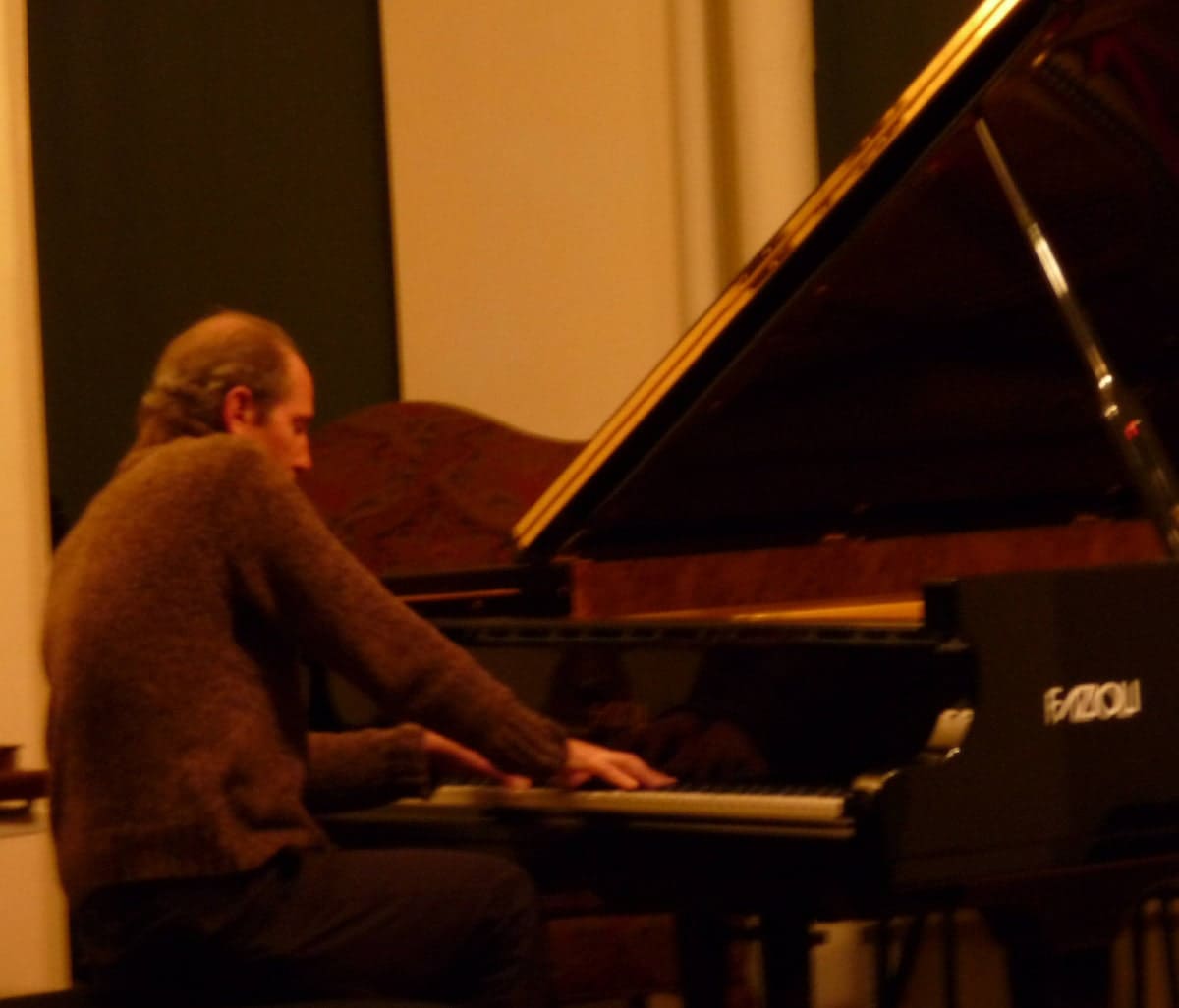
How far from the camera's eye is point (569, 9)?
14.0 feet

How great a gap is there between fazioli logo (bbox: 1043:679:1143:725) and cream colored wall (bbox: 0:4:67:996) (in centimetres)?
166

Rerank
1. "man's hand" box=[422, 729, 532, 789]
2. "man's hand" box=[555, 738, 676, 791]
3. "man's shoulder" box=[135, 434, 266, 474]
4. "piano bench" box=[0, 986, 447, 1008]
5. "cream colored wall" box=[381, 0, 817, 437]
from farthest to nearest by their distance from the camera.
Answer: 1. "cream colored wall" box=[381, 0, 817, 437]
2. "man's hand" box=[422, 729, 532, 789]
3. "man's hand" box=[555, 738, 676, 791]
4. "man's shoulder" box=[135, 434, 266, 474]
5. "piano bench" box=[0, 986, 447, 1008]

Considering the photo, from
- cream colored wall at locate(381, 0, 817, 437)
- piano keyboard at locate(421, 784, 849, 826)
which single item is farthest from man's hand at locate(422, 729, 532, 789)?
cream colored wall at locate(381, 0, 817, 437)

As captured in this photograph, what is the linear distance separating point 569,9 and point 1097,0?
2.22 meters

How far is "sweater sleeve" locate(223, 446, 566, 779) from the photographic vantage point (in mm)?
2111

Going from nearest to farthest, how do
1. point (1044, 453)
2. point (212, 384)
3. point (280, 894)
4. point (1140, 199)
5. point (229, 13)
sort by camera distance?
point (280, 894)
point (212, 384)
point (1140, 199)
point (1044, 453)
point (229, 13)

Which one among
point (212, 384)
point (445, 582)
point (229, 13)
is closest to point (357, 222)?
point (229, 13)

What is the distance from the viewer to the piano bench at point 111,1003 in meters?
2.01

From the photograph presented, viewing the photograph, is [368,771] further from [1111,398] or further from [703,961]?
[1111,398]

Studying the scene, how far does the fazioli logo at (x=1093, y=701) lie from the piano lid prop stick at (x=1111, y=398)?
22cm

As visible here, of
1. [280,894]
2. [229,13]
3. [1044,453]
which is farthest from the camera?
[229,13]

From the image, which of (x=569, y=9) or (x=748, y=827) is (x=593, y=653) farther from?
(x=569, y=9)

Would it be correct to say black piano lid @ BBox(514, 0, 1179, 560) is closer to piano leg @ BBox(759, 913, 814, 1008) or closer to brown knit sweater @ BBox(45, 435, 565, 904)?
brown knit sweater @ BBox(45, 435, 565, 904)

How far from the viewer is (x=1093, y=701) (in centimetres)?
208
